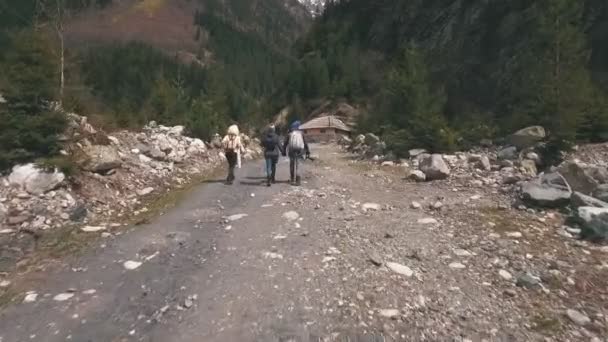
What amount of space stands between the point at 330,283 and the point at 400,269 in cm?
123

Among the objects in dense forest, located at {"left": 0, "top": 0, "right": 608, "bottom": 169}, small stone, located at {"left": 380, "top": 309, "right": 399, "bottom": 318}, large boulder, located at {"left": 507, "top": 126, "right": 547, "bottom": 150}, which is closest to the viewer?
small stone, located at {"left": 380, "top": 309, "right": 399, "bottom": 318}

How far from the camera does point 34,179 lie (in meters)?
8.84

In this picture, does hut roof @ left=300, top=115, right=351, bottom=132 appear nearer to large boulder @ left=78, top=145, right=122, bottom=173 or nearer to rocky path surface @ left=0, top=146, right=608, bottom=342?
large boulder @ left=78, top=145, right=122, bottom=173

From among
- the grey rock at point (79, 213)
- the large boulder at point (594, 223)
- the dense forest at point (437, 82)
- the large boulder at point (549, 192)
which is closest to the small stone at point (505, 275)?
the large boulder at point (594, 223)

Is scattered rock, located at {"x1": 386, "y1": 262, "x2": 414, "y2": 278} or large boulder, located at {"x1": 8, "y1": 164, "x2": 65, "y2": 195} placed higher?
large boulder, located at {"x1": 8, "y1": 164, "x2": 65, "y2": 195}

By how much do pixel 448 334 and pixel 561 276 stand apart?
2426 mm

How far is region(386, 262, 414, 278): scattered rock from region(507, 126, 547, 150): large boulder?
1355 cm

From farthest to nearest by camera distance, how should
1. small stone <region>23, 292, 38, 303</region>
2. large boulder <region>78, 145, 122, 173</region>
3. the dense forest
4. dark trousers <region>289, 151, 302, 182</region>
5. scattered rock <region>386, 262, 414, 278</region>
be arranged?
dark trousers <region>289, 151, 302, 182</region> → large boulder <region>78, 145, 122, 173</region> → the dense forest → scattered rock <region>386, 262, 414, 278</region> → small stone <region>23, 292, 38, 303</region>

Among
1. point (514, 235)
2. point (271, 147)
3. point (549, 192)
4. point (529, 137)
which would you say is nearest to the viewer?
point (514, 235)

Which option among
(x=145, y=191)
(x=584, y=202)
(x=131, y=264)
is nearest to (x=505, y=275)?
(x=584, y=202)

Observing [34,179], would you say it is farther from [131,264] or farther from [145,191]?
[131,264]

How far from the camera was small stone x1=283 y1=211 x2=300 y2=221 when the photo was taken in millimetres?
8630

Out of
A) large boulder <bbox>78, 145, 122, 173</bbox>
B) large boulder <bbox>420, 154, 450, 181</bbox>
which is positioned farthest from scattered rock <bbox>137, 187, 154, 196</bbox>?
large boulder <bbox>420, 154, 450, 181</bbox>

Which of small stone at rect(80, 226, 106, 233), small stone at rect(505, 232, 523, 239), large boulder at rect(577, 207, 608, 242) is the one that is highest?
large boulder at rect(577, 207, 608, 242)
